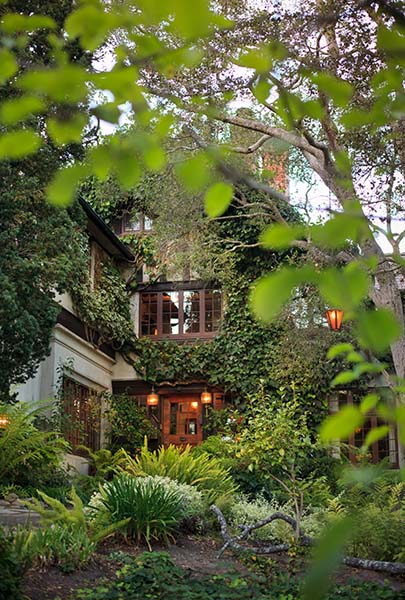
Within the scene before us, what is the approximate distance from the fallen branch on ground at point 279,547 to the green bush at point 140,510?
24.3 inches

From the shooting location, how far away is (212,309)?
18.4m

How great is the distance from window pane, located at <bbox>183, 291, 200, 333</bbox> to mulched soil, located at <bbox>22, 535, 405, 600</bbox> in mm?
10356

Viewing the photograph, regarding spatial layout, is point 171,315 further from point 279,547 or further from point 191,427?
point 279,547

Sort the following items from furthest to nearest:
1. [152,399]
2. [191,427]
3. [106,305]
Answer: [191,427] < [152,399] < [106,305]

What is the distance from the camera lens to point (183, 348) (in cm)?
1777

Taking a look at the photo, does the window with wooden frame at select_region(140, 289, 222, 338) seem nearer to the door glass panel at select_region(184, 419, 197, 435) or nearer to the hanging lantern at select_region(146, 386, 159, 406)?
the hanging lantern at select_region(146, 386, 159, 406)

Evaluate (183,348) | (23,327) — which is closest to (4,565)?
(23,327)

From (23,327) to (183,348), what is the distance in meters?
8.07

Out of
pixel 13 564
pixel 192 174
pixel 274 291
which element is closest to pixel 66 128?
pixel 192 174

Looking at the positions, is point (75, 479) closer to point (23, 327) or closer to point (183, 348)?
point (23, 327)

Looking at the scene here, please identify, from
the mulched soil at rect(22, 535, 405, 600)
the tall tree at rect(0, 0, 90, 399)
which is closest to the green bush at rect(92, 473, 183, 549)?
the mulched soil at rect(22, 535, 405, 600)

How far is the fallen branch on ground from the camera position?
6.90m

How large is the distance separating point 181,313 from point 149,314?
873 mm

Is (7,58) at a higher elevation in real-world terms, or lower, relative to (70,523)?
higher
